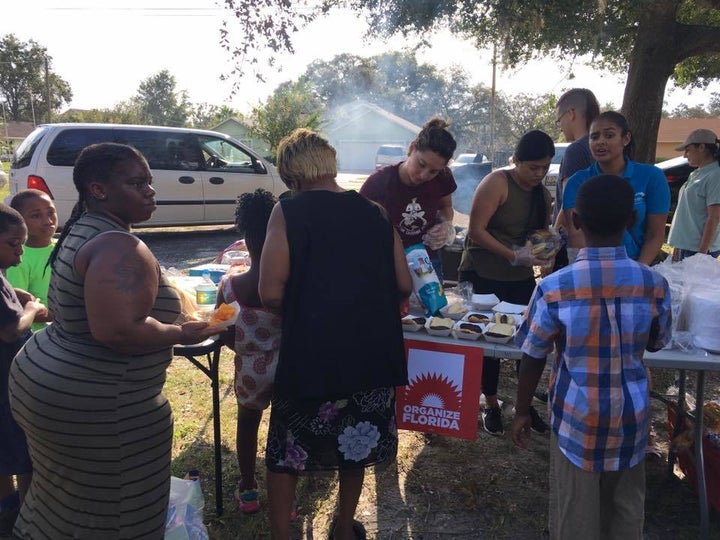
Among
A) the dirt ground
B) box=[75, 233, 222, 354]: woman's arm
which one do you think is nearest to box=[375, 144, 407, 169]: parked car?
the dirt ground

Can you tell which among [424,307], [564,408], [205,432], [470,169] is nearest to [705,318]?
[564,408]

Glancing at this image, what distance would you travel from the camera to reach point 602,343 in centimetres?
175

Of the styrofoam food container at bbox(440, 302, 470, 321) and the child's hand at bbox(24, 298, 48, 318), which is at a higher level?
the child's hand at bbox(24, 298, 48, 318)

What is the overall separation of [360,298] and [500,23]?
5.39 meters

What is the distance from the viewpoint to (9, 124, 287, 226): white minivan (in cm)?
832

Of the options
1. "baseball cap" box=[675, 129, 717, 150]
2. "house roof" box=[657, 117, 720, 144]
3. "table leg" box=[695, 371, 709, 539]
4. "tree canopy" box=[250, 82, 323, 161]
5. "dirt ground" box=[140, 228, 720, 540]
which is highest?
"house roof" box=[657, 117, 720, 144]

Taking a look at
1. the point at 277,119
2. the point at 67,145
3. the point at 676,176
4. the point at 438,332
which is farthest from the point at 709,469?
the point at 277,119

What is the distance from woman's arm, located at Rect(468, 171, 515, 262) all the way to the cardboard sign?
0.85 m

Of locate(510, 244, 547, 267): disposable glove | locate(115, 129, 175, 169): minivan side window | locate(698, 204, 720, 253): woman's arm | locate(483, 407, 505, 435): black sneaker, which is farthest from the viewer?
locate(115, 129, 175, 169): minivan side window

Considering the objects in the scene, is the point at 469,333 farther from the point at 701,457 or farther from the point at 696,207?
the point at 696,207

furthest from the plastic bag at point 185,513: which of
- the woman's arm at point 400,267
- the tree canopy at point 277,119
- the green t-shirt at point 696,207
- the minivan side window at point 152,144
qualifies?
the tree canopy at point 277,119

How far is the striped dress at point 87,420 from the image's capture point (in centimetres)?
165

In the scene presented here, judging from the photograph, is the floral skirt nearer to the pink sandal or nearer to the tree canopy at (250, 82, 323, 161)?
the pink sandal

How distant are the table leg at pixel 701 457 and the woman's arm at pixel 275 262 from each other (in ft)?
6.27
